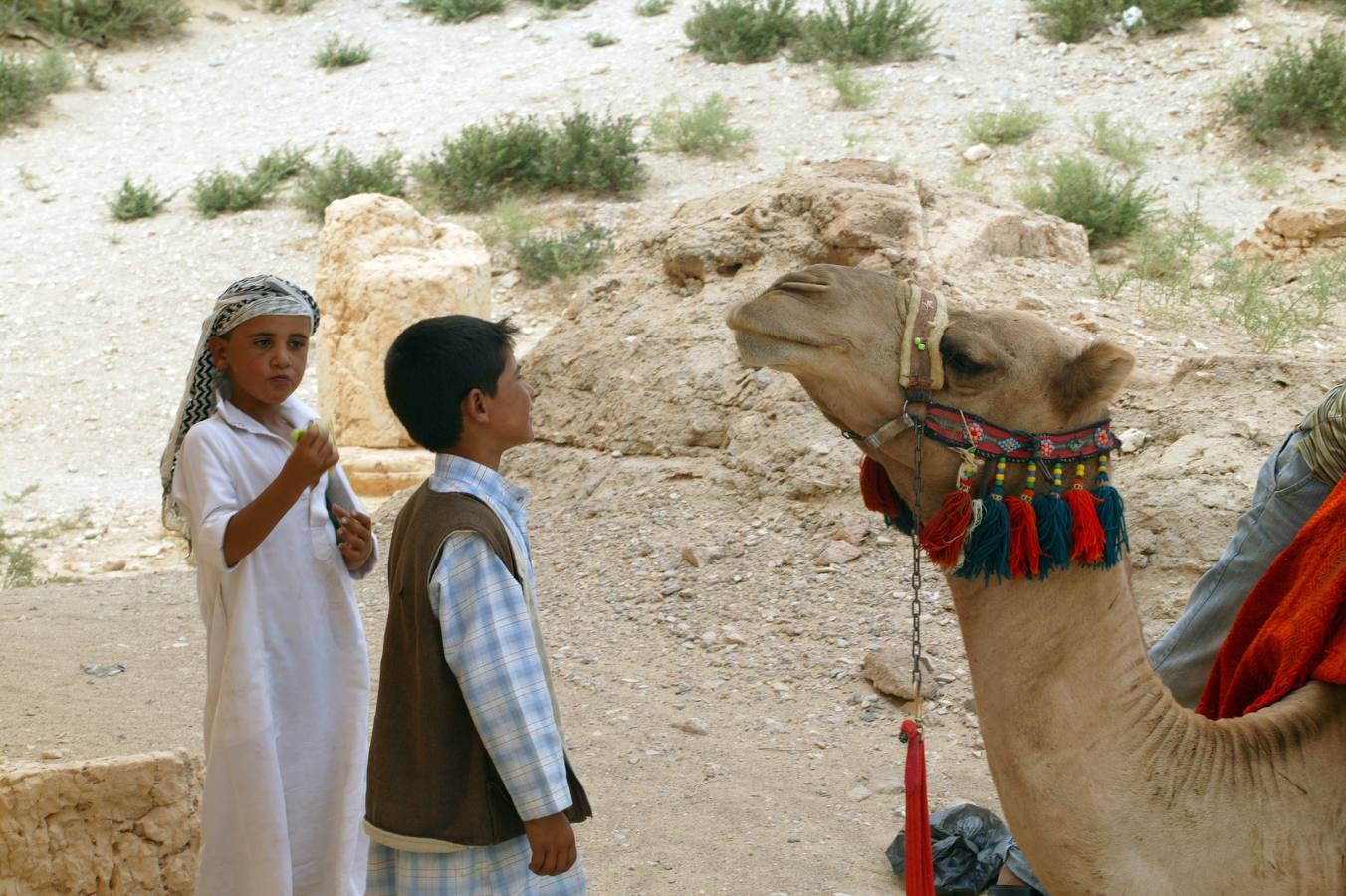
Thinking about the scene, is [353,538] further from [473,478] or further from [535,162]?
[535,162]

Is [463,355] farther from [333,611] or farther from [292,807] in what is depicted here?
[292,807]

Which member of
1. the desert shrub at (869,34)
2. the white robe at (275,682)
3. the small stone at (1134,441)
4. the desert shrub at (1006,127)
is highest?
the white robe at (275,682)

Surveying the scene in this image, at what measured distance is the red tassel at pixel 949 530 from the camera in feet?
7.85

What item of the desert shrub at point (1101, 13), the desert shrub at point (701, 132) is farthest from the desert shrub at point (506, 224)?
the desert shrub at point (1101, 13)

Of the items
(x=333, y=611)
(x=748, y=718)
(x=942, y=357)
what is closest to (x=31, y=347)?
(x=748, y=718)

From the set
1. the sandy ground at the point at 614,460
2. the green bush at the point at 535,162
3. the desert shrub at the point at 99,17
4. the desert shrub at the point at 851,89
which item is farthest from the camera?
the desert shrub at the point at 99,17

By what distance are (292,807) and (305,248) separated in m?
15.0

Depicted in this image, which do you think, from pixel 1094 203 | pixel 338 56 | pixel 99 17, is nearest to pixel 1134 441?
pixel 1094 203

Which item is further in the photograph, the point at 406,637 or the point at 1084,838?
the point at 406,637

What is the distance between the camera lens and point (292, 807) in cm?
321

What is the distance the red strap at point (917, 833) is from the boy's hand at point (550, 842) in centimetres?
67

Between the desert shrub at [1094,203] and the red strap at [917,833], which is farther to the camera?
the desert shrub at [1094,203]

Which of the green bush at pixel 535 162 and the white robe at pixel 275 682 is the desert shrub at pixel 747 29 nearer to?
the green bush at pixel 535 162

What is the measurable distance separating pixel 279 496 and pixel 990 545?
149 centimetres
